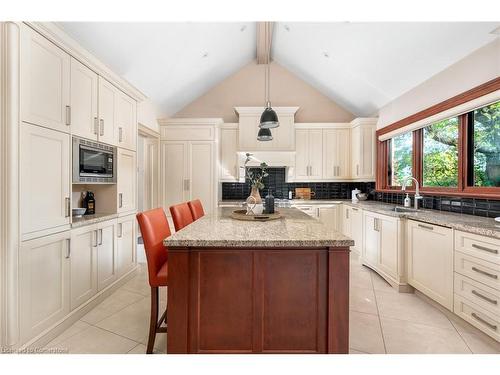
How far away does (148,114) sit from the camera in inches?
152

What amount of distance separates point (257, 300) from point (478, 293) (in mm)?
1700

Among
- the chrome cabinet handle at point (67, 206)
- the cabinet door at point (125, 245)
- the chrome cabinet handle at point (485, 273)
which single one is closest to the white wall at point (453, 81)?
the chrome cabinet handle at point (485, 273)

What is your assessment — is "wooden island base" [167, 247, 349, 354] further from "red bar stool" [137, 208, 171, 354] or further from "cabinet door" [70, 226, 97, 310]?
"cabinet door" [70, 226, 97, 310]

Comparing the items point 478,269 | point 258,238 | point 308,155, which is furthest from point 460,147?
point 258,238

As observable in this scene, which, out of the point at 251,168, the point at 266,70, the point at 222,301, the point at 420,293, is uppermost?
the point at 266,70

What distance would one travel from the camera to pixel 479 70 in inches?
88.4

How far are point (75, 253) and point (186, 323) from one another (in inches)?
52.7

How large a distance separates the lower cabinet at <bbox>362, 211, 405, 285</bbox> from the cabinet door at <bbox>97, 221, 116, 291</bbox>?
10.1ft

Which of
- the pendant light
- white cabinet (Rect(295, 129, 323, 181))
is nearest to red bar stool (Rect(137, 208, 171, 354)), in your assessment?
the pendant light

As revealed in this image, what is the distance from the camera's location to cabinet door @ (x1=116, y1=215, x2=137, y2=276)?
270cm

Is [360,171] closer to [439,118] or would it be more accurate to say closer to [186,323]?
[439,118]

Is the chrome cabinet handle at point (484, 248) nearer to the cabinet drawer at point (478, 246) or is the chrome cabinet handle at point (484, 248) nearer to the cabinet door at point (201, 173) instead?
the cabinet drawer at point (478, 246)

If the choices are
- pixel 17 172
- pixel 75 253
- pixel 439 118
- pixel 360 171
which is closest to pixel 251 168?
pixel 360 171
